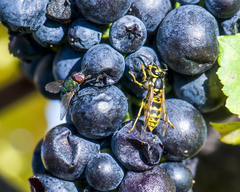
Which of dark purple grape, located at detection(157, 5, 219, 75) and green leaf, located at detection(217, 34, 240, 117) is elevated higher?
dark purple grape, located at detection(157, 5, 219, 75)

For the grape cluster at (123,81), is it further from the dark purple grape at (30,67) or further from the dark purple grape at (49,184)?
the dark purple grape at (30,67)

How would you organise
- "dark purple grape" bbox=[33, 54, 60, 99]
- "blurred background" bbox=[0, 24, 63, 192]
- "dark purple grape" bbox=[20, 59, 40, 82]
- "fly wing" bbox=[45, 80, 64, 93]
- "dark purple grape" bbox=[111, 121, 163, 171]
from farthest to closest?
"blurred background" bbox=[0, 24, 63, 192] < "dark purple grape" bbox=[20, 59, 40, 82] < "dark purple grape" bbox=[33, 54, 60, 99] < "fly wing" bbox=[45, 80, 64, 93] < "dark purple grape" bbox=[111, 121, 163, 171]

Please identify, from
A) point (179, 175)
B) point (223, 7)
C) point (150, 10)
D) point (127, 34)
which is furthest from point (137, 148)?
point (223, 7)

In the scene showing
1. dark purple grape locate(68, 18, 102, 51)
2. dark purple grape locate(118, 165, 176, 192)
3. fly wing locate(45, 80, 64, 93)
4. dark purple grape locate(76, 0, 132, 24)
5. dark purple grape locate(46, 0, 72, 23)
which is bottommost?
dark purple grape locate(118, 165, 176, 192)

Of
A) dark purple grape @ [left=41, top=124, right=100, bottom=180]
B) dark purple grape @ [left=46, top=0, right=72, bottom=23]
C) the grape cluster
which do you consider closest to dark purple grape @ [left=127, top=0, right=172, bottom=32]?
the grape cluster

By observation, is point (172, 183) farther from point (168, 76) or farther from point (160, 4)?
point (160, 4)

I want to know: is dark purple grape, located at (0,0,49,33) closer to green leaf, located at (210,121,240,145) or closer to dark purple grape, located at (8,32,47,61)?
dark purple grape, located at (8,32,47,61)
